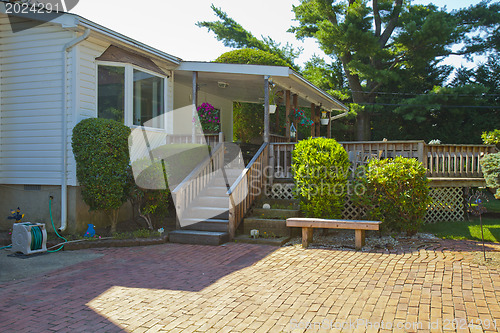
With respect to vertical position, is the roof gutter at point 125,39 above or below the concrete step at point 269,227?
above

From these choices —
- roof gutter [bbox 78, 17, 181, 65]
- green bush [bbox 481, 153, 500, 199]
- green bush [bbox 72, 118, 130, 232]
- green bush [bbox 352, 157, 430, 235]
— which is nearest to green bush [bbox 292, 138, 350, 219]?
green bush [bbox 352, 157, 430, 235]

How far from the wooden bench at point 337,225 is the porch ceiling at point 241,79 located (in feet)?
15.4

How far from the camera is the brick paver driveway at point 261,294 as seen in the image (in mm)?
4219

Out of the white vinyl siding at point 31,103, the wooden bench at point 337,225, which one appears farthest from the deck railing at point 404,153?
the white vinyl siding at point 31,103

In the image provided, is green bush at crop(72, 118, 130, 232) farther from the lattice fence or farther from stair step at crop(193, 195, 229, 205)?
the lattice fence

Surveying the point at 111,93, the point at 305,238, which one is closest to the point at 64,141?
the point at 111,93

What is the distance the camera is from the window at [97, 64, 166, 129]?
31.0ft

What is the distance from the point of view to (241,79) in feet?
Result: 40.5

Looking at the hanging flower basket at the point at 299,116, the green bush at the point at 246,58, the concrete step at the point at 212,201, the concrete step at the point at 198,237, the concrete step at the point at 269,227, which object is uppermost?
the green bush at the point at 246,58

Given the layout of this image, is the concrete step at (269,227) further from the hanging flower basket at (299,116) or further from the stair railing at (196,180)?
the hanging flower basket at (299,116)

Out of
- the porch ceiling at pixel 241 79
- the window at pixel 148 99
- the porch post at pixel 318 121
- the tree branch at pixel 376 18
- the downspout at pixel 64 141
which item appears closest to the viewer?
the downspout at pixel 64 141

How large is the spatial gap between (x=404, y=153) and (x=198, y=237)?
553 cm

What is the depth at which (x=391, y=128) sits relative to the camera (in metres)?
25.6

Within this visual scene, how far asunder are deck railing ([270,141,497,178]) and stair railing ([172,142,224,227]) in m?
1.49
